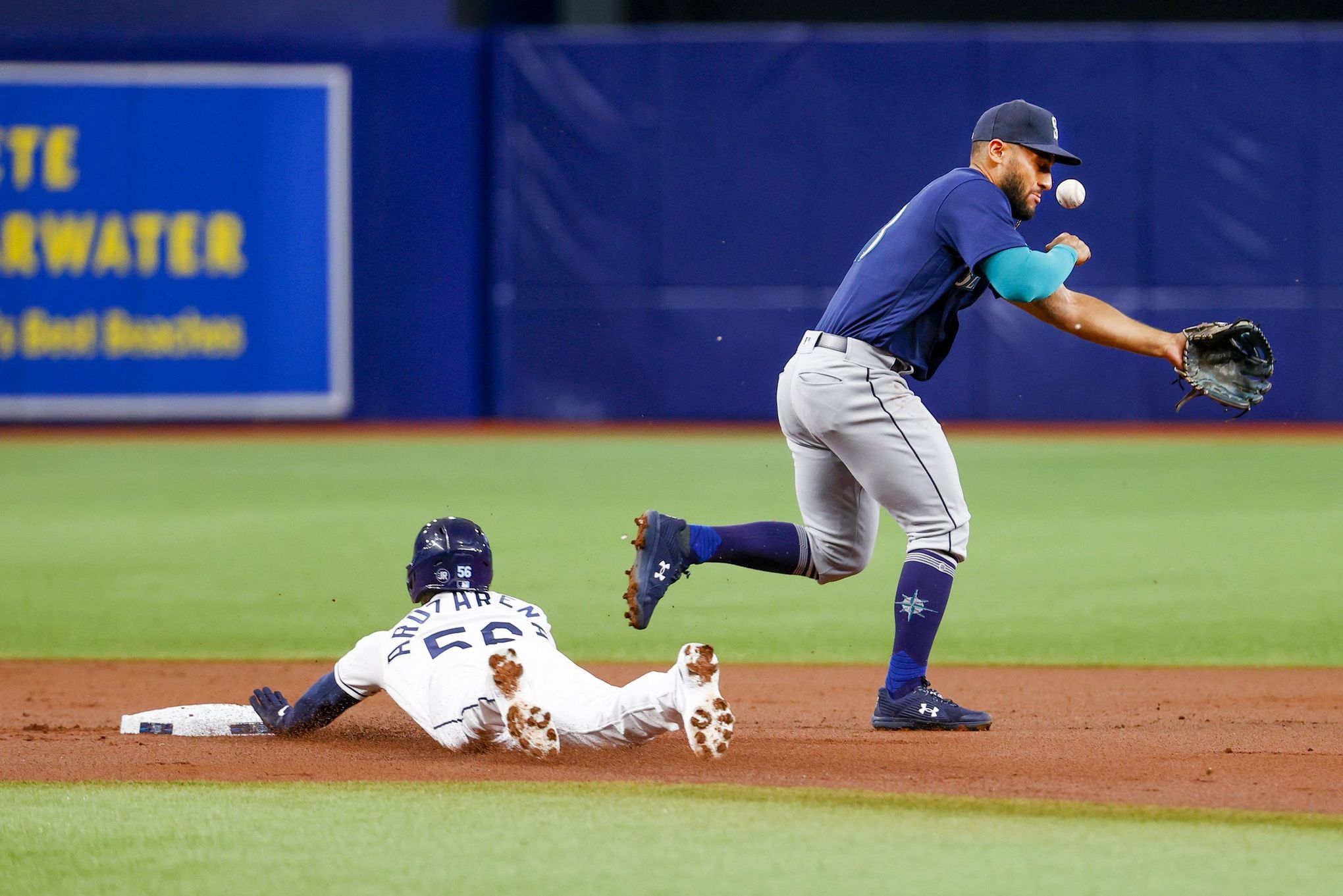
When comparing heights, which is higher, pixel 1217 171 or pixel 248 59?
pixel 248 59

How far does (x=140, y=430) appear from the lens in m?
16.0

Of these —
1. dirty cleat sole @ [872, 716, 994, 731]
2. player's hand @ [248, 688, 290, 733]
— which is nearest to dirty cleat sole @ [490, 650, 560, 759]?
player's hand @ [248, 688, 290, 733]

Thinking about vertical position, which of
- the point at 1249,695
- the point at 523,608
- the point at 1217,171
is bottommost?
the point at 1249,695

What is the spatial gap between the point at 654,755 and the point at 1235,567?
491 cm

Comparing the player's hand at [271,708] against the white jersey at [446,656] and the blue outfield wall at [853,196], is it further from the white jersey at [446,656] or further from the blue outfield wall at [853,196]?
the blue outfield wall at [853,196]

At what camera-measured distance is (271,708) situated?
4766mm

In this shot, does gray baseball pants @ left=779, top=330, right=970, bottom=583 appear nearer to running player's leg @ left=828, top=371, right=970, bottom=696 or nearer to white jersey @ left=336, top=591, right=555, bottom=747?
running player's leg @ left=828, top=371, right=970, bottom=696

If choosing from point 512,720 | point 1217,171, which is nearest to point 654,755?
point 512,720

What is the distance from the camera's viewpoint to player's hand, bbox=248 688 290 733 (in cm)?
472

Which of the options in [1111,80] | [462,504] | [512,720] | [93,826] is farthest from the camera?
[1111,80]

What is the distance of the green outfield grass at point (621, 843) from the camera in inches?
125

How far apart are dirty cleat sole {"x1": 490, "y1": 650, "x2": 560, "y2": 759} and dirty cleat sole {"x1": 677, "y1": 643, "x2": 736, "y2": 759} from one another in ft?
1.21

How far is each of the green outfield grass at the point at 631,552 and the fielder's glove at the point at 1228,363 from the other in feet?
6.57

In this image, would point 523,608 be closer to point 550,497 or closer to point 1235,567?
point 1235,567
